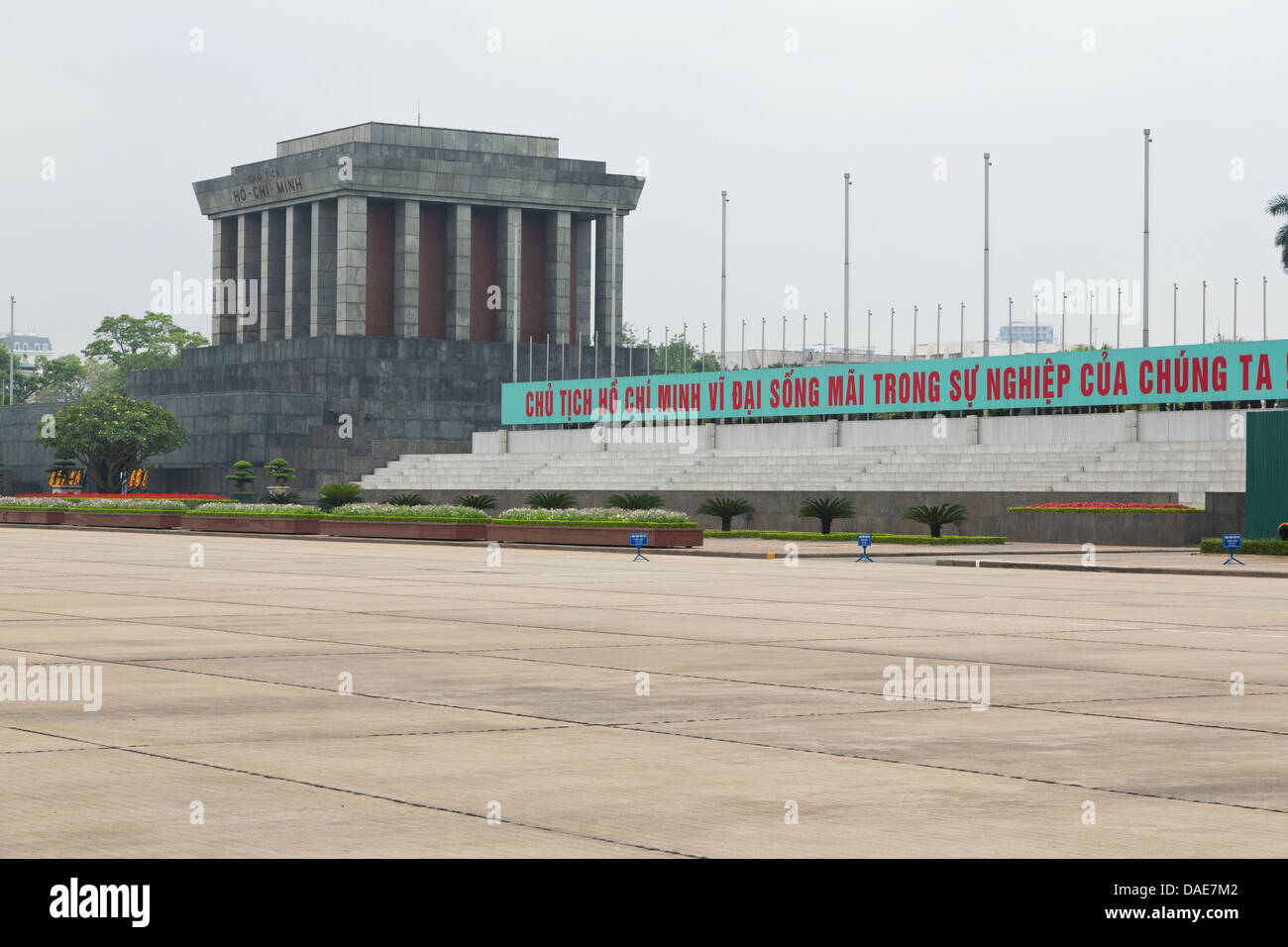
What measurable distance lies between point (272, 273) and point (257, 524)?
60.8 metres

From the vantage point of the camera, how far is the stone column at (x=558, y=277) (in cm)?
12075

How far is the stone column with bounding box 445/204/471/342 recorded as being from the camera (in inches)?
4567

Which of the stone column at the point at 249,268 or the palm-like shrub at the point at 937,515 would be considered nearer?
A: the palm-like shrub at the point at 937,515

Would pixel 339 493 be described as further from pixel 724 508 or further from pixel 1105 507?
pixel 1105 507

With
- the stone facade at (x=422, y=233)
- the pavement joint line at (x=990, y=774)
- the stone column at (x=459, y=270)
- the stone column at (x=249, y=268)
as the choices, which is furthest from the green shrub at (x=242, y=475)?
the pavement joint line at (x=990, y=774)

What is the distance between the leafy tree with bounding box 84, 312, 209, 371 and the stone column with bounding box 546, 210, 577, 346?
7446 cm

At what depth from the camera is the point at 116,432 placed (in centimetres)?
9850

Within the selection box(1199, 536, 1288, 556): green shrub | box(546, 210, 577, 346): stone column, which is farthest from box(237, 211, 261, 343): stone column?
box(1199, 536, 1288, 556): green shrub

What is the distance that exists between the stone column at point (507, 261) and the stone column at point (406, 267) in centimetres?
625

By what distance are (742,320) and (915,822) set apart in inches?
4485

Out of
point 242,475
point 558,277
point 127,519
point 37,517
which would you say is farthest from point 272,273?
point 127,519

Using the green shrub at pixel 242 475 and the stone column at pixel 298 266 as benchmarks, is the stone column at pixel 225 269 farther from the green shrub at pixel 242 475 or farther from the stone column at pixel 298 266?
the green shrub at pixel 242 475

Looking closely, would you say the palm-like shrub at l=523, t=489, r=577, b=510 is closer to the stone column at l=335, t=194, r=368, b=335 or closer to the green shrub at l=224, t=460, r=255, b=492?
the green shrub at l=224, t=460, r=255, b=492
